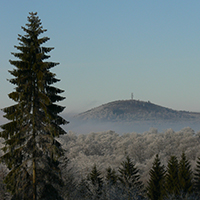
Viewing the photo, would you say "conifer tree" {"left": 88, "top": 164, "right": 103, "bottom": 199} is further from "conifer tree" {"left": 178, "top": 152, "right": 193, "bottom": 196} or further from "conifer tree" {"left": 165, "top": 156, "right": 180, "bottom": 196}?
"conifer tree" {"left": 178, "top": 152, "right": 193, "bottom": 196}

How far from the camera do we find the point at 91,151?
95000mm

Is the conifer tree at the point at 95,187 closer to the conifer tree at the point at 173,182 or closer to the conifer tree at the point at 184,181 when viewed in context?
A: the conifer tree at the point at 173,182

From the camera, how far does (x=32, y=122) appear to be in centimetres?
1650

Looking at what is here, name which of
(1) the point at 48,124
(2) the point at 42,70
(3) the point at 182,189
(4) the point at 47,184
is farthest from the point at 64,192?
(3) the point at 182,189

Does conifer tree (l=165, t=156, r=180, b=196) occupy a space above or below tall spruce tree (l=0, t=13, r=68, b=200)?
below

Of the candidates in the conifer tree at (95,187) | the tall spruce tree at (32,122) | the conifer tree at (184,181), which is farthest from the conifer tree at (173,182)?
the tall spruce tree at (32,122)

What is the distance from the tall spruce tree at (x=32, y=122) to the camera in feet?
53.3

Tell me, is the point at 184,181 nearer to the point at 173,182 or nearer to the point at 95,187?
the point at 173,182

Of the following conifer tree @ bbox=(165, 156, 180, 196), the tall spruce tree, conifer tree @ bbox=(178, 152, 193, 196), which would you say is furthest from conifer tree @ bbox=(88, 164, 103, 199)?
the tall spruce tree

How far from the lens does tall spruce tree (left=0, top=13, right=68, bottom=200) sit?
639 inches

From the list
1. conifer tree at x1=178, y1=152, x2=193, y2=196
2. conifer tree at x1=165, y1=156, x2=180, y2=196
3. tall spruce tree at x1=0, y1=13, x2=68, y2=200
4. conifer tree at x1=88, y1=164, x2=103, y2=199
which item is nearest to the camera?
tall spruce tree at x1=0, y1=13, x2=68, y2=200

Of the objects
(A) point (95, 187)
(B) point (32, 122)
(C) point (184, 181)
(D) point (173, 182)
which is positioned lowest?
(A) point (95, 187)

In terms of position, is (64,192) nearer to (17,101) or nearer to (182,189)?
(17,101)

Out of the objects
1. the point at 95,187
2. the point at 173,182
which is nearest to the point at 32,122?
the point at 95,187
